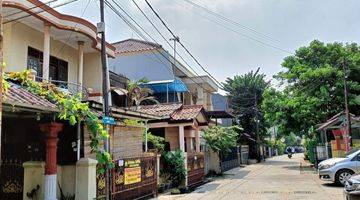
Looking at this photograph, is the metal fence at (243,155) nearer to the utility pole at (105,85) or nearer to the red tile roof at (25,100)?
the utility pole at (105,85)

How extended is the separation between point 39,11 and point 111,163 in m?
6.41

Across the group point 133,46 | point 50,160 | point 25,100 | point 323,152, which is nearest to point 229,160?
point 323,152

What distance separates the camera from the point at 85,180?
9758 millimetres

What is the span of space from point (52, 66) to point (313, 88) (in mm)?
19848

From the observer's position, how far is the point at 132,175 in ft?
40.1

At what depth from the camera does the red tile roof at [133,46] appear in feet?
89.1

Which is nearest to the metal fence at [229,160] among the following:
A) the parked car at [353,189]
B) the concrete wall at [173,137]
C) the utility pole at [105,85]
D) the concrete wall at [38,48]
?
the concrete wall at [173,137]

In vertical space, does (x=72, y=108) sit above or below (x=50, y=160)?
above

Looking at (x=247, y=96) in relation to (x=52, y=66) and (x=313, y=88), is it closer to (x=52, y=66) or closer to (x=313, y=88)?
(x=313, y=88)

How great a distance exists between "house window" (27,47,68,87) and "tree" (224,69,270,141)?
29451 millimetres

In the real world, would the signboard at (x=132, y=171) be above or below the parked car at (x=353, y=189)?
above

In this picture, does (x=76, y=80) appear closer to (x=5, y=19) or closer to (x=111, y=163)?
(x=5, y=19)

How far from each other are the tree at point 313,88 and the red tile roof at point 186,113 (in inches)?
489

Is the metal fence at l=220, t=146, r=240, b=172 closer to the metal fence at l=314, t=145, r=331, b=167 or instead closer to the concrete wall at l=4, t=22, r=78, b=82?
the metal fence at l=314, t=145, r=331, b=167
